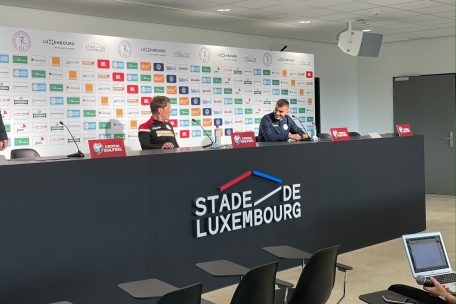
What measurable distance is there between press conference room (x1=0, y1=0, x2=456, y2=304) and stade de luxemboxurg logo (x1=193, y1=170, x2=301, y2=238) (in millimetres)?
18

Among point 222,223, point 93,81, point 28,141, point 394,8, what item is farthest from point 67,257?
point 394,8

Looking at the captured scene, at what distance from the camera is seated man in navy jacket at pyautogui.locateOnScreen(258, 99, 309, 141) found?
632 cm

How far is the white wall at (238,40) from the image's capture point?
680 cm

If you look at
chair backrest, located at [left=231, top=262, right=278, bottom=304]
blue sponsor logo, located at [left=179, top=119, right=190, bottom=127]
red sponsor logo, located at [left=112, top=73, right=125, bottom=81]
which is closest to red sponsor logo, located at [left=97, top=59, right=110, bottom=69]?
red sponsor logo, located at [left=112, top=73, right=125, bottom=81]

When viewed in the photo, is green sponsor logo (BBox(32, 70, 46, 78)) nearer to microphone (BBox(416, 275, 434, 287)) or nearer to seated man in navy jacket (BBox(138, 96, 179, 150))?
seated man in navy jacket (BBox(138, 96, 179, 150))

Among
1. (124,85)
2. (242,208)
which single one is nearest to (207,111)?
(124,85)

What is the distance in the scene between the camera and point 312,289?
9.50 feet

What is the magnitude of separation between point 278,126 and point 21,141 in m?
2.69

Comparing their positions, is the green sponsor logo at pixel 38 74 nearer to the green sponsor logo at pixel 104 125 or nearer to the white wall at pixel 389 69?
the green sponsor logo at pixel 104 125

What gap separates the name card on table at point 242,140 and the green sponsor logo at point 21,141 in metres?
2.45

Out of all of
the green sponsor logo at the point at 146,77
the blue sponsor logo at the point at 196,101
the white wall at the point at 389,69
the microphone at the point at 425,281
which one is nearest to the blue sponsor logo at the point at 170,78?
the green sponsor logo at the point at 146,77

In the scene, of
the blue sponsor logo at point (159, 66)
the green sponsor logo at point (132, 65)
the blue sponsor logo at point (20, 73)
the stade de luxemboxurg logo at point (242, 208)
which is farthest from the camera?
the blue sponsor logo at point (159, 66)

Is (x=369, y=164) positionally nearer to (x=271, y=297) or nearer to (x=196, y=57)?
(x=196, y=57)

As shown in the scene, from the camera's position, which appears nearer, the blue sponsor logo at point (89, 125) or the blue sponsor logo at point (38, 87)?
the blue sponsor logo at point (38, 87)
